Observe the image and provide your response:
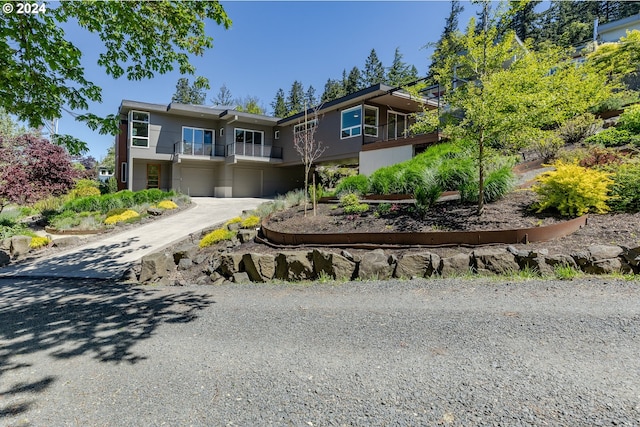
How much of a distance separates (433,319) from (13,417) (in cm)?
353

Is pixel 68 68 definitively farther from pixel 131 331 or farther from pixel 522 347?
pixel 522 347

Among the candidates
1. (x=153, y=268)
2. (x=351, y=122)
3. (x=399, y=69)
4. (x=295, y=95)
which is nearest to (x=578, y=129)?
(x=351, y=122)

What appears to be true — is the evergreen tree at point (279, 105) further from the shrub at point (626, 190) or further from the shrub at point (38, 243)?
the shrub at point (626, 190)

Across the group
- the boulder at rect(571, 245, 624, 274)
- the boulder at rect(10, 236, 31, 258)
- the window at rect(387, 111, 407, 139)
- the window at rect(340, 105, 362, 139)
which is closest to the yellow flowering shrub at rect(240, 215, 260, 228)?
the boulder at rect(10, 236, 31, 258)

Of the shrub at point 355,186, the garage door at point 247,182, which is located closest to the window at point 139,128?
the garage door at point 247,182

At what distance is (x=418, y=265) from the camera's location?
15.4 ft

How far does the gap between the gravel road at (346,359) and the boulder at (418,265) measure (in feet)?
1.19

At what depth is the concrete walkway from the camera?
6.68m

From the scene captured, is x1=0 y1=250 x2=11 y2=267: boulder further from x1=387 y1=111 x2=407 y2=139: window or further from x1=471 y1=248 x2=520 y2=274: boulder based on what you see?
x1=387 y1=111 x2=407 y2=139: window

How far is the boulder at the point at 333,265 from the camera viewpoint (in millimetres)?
5039

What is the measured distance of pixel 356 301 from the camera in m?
4.00

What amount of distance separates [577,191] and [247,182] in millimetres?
20416

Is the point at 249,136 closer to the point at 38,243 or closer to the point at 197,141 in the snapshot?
the point at 197,141

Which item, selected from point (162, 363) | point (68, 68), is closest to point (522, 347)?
point (162, 363)
